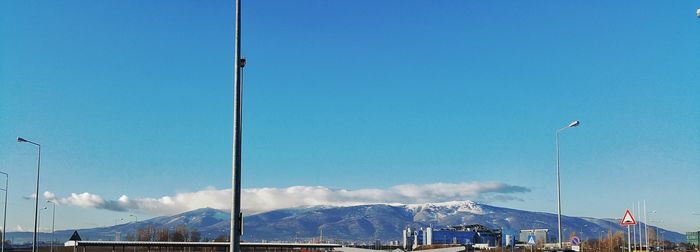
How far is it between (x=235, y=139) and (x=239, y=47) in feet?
8.25

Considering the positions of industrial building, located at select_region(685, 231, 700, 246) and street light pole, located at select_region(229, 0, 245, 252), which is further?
industrial building, located at select_region(685, 231, 700, 246)

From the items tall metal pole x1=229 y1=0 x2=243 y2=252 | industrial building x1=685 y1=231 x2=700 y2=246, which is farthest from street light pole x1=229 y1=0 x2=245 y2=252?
industrial building x1=685 y1=231 x2=700 y2=246

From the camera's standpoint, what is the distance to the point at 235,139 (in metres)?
19.9

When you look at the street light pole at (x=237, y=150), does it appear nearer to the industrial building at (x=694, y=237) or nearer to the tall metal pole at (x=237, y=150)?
the tall metal pole at (x=237, y=150)

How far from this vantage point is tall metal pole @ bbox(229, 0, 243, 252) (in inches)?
754

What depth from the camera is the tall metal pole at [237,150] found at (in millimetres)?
19156

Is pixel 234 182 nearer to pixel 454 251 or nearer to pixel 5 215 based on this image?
pixel 5 215

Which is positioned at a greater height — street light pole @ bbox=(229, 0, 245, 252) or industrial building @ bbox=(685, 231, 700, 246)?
street light pole @ bbox=(229, 0, 245, 252)

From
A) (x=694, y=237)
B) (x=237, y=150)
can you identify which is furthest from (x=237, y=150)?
(x=694, y=237)

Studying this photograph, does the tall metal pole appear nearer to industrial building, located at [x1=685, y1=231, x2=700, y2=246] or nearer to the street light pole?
the street light pole

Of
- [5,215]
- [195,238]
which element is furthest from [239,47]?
[195,238]

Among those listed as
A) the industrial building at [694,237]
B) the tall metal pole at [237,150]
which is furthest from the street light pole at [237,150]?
the industrial building at [694,237]

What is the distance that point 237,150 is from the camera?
19797 millimetres

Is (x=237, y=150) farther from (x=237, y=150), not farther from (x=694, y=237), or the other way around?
(x=694, y=237)
